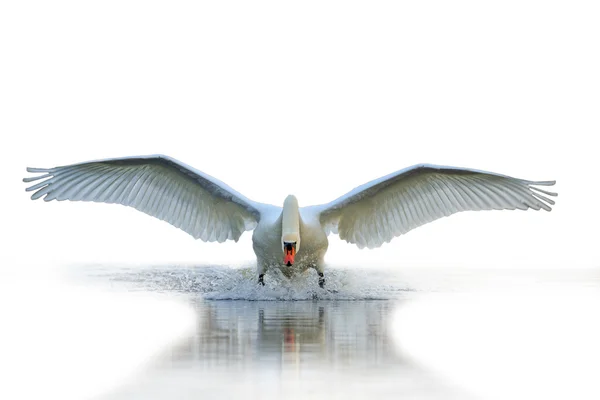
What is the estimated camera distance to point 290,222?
1560 cm

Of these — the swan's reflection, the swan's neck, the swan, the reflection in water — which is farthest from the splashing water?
the reflection in water

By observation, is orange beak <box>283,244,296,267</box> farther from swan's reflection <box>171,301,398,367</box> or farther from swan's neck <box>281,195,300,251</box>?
swan's reflection <box>171,301,398,367</box>

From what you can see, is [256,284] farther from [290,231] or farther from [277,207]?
[290,231]

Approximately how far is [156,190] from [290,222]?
9.90 ft

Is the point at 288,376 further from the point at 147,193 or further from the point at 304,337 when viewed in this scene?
the point at 147,193

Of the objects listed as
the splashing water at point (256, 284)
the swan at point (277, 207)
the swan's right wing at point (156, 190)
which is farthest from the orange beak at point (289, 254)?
the swan's right wing at point (156, 190)

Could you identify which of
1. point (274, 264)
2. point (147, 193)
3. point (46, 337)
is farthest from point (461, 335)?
point (147, 193)

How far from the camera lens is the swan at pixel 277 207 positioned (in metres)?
16.5

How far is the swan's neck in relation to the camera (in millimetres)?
15336

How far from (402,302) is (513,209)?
3405 millimetres

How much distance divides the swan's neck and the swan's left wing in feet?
4.24

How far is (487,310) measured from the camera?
44.4 ft

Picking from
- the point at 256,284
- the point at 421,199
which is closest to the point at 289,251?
the point at 256,284

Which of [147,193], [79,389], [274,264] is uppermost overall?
[147,193]
